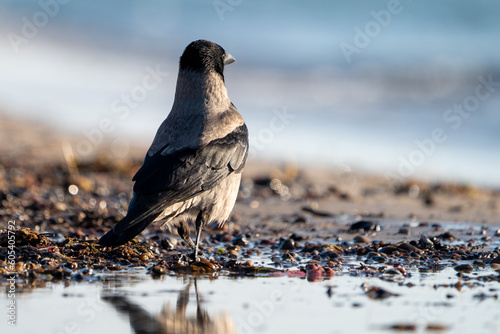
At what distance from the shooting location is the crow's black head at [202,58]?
20.5 ft

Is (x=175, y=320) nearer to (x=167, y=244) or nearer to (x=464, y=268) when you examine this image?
(x=464, y=268)

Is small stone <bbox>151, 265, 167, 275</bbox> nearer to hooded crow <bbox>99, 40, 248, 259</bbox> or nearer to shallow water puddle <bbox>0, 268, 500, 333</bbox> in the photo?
shallow water puddle <bbox>0, 268, 500, 333</bbox>

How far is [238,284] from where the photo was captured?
4695mm

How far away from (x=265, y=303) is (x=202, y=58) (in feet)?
9.11

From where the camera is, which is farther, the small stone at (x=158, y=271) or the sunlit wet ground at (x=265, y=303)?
the small stone at (x=158, y=271)

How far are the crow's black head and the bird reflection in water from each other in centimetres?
263

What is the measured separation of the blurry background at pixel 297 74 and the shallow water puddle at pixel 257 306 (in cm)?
631

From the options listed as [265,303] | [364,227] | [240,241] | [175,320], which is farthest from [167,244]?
[175,320]

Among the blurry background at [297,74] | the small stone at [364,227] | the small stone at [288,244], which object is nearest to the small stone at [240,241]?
the small stone at [288,244]

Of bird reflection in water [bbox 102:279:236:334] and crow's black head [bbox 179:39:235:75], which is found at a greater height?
crow's black head [bbox 179:39:235:75]

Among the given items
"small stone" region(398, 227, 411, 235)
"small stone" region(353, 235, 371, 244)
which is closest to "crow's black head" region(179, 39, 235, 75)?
"small stone" region(353, 235, 371, 244)

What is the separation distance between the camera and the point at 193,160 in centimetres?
552

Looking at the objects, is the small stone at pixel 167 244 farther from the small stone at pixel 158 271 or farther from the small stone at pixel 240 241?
the small stone at pixel 158 271

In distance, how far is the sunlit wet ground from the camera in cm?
363
